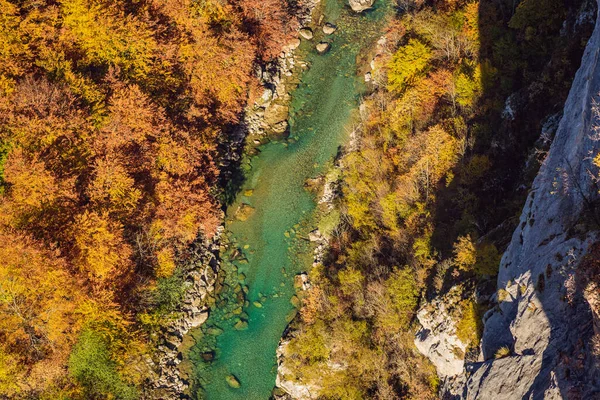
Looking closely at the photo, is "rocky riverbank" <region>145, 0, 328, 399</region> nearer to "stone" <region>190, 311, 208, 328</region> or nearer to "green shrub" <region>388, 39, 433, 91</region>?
"stone" <region>190, 311, 208, 328</region>

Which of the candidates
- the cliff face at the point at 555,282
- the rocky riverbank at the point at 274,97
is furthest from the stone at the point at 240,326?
the cliff face at the point at 555,282

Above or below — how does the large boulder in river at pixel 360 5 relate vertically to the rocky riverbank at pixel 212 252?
above

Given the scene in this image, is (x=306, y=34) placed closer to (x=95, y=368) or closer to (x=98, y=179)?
(x=98, y=179)

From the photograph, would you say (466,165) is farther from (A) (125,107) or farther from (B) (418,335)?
(A) (125,107)

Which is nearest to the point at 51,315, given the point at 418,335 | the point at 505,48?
the point at 418,335

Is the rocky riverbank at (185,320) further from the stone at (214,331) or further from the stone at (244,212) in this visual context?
the stone at (244,212)

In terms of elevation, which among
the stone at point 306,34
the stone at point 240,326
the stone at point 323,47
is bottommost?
the stone at point 240,326

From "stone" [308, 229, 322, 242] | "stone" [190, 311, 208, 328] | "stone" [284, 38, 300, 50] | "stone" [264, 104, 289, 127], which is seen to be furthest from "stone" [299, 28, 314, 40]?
"stone" [190, 311, 208, 328]

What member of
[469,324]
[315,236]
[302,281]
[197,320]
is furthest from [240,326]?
[469,324]
